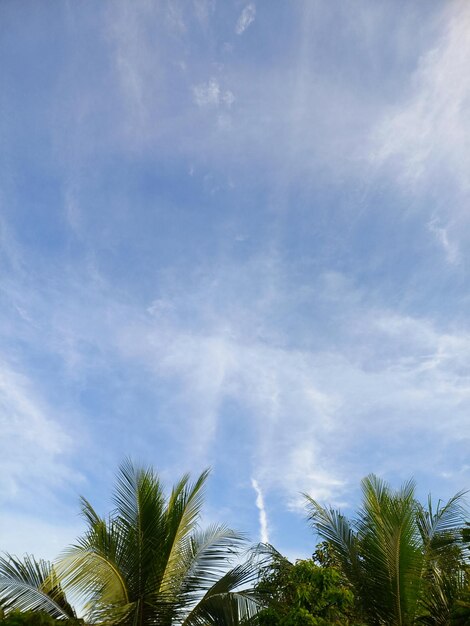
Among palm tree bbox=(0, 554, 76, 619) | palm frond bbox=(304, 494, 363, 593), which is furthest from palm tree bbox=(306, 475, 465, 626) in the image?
palm tree bbox=(0, 554, 76, 619)

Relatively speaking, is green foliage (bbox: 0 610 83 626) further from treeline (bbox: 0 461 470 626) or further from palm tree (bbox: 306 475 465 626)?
palm tree (bbox: 306 475 465 626)

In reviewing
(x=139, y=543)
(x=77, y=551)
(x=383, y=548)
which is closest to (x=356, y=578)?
(x=383, y=548)

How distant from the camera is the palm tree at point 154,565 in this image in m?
8.09

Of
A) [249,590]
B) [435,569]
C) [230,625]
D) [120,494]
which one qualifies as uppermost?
[120,494]

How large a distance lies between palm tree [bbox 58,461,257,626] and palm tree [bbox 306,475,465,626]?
2.21m

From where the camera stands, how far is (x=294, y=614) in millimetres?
8055

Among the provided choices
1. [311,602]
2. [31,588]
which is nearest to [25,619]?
[31,588]

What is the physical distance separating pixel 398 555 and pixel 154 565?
434 centimetres

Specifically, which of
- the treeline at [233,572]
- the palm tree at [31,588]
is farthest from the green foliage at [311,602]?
the palm tree at [31,588]

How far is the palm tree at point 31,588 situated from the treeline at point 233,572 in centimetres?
2

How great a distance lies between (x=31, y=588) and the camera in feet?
25.8

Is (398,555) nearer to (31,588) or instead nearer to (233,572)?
(233,572)

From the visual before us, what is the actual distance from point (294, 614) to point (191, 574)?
6.99 ft

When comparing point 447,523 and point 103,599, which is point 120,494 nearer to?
point 103,599
